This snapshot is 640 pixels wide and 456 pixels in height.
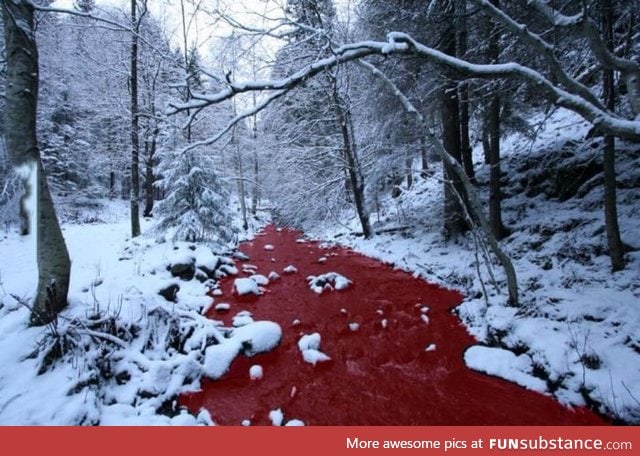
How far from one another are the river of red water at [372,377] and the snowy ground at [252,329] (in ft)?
0.76

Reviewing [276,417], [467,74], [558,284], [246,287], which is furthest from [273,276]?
[467,74]

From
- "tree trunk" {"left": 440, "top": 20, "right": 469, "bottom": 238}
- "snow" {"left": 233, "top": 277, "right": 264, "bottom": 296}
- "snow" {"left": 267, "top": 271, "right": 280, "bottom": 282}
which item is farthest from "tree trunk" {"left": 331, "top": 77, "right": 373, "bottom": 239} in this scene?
"snow" {"left": 233, "top": 277, "right": 264, "bottom": 296}

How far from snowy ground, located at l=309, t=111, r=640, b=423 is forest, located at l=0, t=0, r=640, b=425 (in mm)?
30

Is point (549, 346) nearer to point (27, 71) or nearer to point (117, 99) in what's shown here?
point (27, 71)

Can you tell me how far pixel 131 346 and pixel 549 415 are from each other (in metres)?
4.58

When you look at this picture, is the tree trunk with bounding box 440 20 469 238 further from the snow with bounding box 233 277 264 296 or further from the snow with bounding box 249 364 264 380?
the snow with bounding box 249 364 264 380

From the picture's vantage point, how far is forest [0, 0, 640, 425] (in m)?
2.82

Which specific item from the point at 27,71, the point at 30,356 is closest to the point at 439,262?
the point at 30,356

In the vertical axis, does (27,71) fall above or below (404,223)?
above

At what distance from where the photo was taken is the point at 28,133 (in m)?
3.33

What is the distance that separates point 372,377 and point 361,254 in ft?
21.2

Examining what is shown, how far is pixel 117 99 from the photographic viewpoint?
11.4 m

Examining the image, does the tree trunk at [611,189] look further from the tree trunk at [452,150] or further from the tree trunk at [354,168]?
the tree trunk at [354,168]
